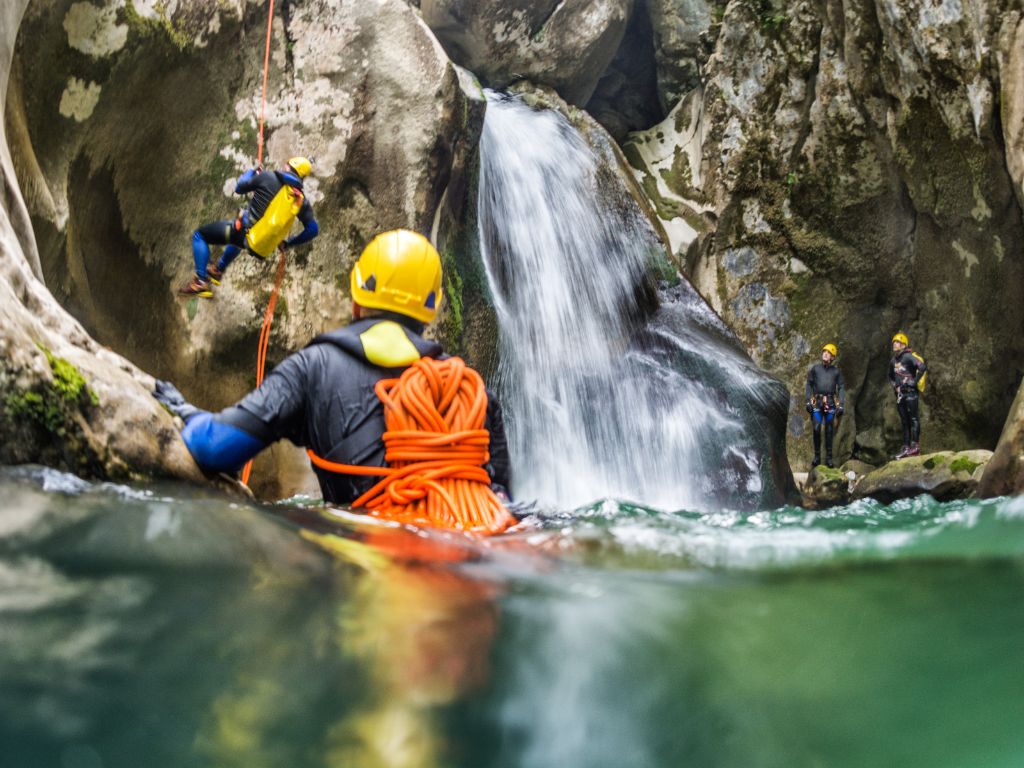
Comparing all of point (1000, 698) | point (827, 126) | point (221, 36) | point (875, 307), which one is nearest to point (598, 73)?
point (827, 126)

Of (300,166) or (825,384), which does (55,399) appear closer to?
(300,166)

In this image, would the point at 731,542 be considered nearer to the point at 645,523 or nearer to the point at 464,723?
the point at 645,523

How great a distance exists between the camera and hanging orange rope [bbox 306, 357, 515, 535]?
112 inches

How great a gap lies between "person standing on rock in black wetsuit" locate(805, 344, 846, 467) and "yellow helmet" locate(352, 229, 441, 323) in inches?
419

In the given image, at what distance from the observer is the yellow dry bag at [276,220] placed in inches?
236

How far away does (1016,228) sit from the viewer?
37.4 feet

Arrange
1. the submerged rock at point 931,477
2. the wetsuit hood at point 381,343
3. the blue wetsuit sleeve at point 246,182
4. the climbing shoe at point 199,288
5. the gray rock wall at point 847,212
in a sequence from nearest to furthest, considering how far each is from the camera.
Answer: the wetsuit hood at point 381,343, the blue wetsuit sleeve at point 246,182, the climbing shoe at point 199,288, the submerged rock at point 931,477, the gray rock wall at point 847,212

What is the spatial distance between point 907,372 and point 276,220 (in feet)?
30.9

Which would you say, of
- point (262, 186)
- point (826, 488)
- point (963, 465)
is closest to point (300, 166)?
point (262, 186)

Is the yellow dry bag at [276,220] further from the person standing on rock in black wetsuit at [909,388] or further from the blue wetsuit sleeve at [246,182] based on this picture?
the person standing on rock in black wetsuit at [909,388]

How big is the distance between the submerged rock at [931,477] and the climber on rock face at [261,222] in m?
7.03

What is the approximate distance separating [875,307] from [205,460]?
14.0 metres

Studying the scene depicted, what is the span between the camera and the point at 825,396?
→ 12.8 metres

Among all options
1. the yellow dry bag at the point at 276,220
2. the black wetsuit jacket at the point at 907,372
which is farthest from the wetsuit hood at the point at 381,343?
the black wetsuit jacket at the point at 907,372
